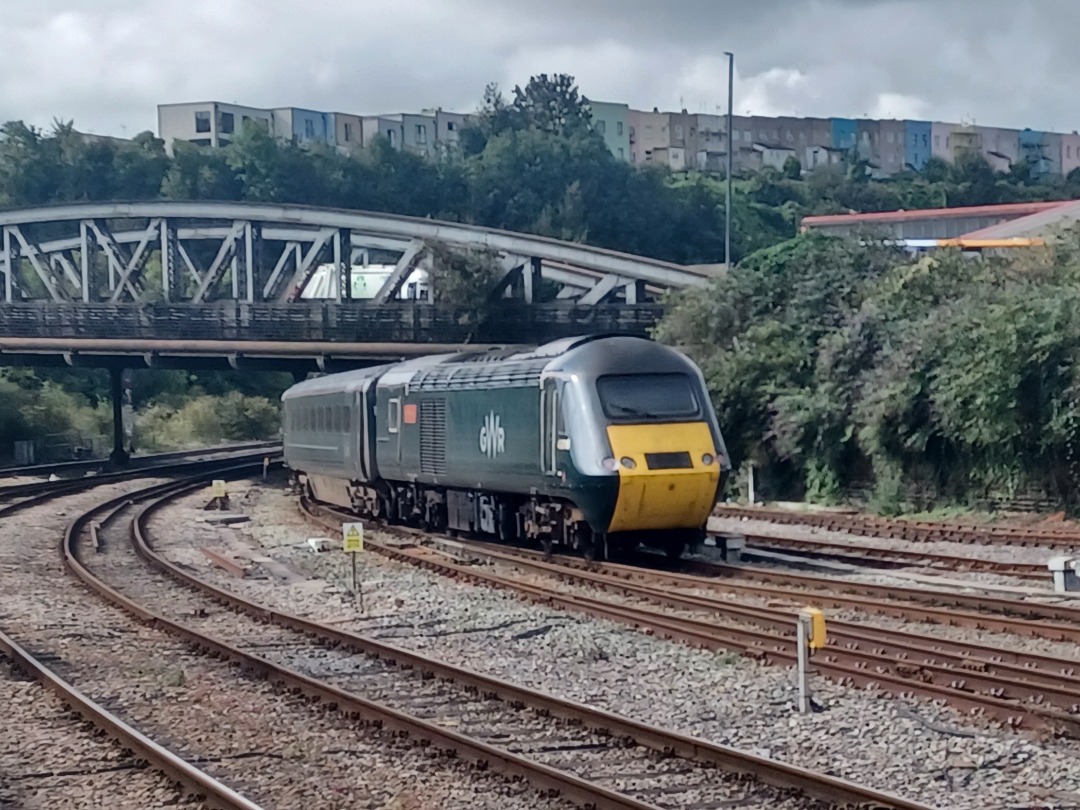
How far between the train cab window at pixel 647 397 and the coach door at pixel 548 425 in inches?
31.2

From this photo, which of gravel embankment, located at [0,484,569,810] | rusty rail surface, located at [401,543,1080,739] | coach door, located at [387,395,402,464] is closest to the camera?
gravel embankment, located at [0,484,569,810]

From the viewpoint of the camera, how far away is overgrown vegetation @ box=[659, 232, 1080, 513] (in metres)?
24.0

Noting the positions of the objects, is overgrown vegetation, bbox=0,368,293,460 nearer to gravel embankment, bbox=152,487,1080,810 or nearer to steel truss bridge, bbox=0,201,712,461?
steel truss bridge, bbox=0,201,712,461

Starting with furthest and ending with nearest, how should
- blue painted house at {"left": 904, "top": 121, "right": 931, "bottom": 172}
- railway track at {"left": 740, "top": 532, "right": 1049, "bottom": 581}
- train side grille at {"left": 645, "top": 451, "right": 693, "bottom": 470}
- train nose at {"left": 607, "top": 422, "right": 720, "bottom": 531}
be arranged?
1. blue painted house at {"left": 904, "top": 121, "right": 931, "bottom": 172}
2. train side grille at {"left": 645, "top": 451, "right": 693, "bottom": 470}
3. train nose at {"left": 607, "top": 422, "right": 720, "bottom": 531}
4. railway track at {"left": 740, "top": 532, "right": 1049, "bottom": 581}

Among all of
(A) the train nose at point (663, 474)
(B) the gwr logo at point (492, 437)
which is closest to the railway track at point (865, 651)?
(A) the train nose at point (663, 474)

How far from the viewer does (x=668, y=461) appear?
58.7 feet

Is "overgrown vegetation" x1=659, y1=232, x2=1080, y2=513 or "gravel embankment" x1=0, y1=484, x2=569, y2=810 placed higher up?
"overgrown vegetation" x1=659, y1=232, x2=1080, y2=513

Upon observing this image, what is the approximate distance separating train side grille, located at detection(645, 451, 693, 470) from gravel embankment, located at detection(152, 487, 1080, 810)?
2.53 m

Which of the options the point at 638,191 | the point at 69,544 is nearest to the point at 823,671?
the point at 69,544

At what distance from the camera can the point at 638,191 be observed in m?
92.5

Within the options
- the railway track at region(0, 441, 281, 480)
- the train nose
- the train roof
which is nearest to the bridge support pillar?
the railway track at region(0, 441, 281, 480)

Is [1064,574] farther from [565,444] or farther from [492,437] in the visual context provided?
[492,437]

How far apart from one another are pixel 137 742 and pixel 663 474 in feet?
29.6

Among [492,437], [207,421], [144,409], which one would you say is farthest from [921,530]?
[144,409]
